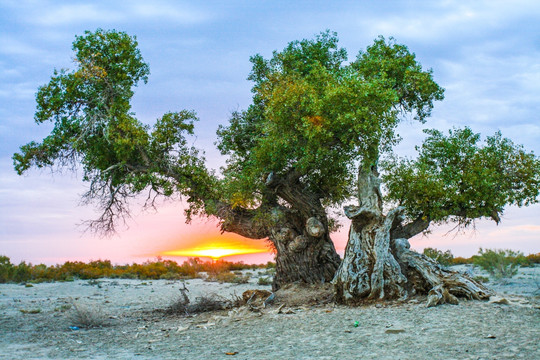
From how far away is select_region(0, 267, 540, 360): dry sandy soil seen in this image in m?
7.85

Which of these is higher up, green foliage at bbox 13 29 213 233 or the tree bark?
green foliage at bbox 13 29 213 233

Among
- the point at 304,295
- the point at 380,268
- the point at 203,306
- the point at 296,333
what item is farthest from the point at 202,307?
the point at 296,333

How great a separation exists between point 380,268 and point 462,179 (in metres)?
4.83

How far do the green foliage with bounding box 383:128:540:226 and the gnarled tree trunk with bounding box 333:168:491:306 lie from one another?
1363mm

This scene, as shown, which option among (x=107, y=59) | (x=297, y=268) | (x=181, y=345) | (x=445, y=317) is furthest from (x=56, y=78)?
(x=445, y=317)

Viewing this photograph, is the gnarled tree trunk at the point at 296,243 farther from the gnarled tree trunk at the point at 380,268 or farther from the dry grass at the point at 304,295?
the gnarled tree trunk at the point at 380,268

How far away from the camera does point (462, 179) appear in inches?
623

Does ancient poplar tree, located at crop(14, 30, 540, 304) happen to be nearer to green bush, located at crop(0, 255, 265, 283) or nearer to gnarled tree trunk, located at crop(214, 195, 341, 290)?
gnarled tree trunk, located at crop(214, 195, 341, 290)

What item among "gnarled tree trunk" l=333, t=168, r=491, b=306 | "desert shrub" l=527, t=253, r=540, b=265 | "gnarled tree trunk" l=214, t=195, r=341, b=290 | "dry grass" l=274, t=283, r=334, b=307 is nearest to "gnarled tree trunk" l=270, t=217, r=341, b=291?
"gnarled tree trunk" l=214, t=195, r=341, b=290

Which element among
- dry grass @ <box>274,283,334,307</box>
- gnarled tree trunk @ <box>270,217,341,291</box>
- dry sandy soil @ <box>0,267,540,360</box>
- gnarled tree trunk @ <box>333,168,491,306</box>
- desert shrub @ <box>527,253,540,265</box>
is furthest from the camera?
desert shrub @ <box>527,253,540,265</box>

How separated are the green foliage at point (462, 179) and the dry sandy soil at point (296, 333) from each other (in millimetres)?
4487

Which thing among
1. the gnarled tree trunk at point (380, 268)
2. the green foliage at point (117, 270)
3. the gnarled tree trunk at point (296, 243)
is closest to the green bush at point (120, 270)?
the green foliage at point (117, 270)

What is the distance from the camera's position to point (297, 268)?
16.9 metres

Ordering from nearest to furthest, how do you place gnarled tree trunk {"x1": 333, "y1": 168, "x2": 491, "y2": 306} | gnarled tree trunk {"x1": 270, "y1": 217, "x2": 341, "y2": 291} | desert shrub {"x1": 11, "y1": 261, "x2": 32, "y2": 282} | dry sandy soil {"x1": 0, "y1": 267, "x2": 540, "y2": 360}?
dry sandy soil {"x1": 0, "y1": 267, "x2": 540, "y2": 360}
gnarled tree trunk {"x1": 333, "y1": 168, "x2": 491, "y2": 306}
gnarled tree trunk {"x1": 270, "y1": 217, "x2": 341, "y2": 291}
desert shrub {"x1": 11, "y1": 261, "x2": 32, "y2": 282}
